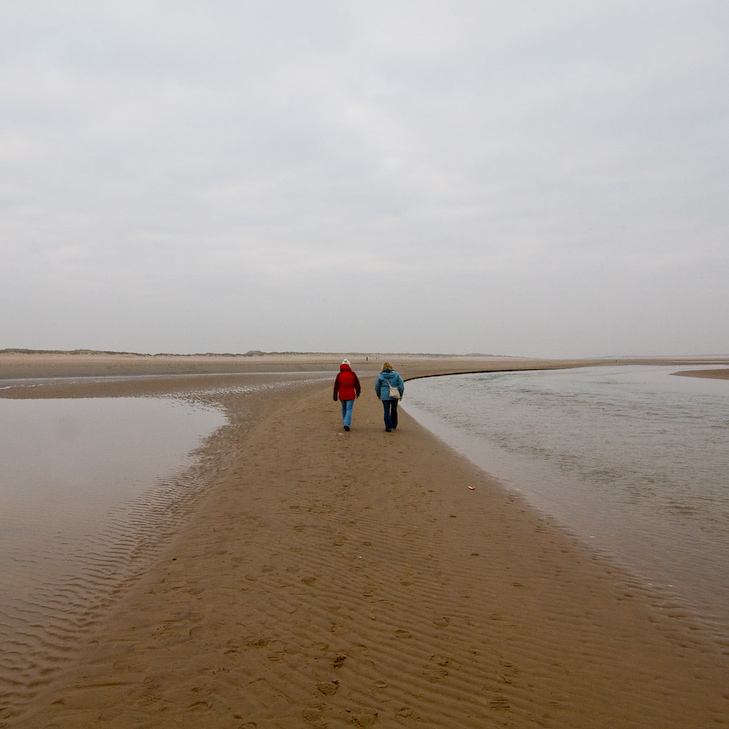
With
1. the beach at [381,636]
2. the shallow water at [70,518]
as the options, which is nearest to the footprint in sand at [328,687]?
the beach at [381,636]

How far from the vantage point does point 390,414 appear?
15.5 m

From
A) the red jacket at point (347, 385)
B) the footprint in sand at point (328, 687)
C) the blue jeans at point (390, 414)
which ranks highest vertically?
the red jacket at point (347, 385)

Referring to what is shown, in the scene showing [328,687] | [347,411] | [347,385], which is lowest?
[328,687]

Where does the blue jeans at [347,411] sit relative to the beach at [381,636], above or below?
above

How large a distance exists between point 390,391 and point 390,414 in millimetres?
873

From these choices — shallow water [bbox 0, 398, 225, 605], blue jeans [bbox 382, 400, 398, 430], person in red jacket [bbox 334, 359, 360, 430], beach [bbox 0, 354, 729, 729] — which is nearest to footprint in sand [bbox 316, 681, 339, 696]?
beach [bbox 0, 354, 729, 729]

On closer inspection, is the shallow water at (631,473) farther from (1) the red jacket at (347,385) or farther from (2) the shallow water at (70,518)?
(2) the shallow water at (70,518)

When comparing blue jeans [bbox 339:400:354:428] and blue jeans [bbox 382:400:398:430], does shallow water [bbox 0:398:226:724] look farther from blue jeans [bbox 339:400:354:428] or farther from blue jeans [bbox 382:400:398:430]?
blue jeans [bbox 382:400:398:430]

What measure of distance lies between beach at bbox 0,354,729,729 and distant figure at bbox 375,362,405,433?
288 inches

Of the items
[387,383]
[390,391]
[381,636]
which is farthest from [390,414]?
[381,636]

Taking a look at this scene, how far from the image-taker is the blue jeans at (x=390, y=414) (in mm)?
15305

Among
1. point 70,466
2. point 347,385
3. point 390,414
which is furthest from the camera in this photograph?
point 390,414

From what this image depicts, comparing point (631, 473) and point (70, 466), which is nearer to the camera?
point (631, 473)

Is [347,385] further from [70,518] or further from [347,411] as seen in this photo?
[70,518]
